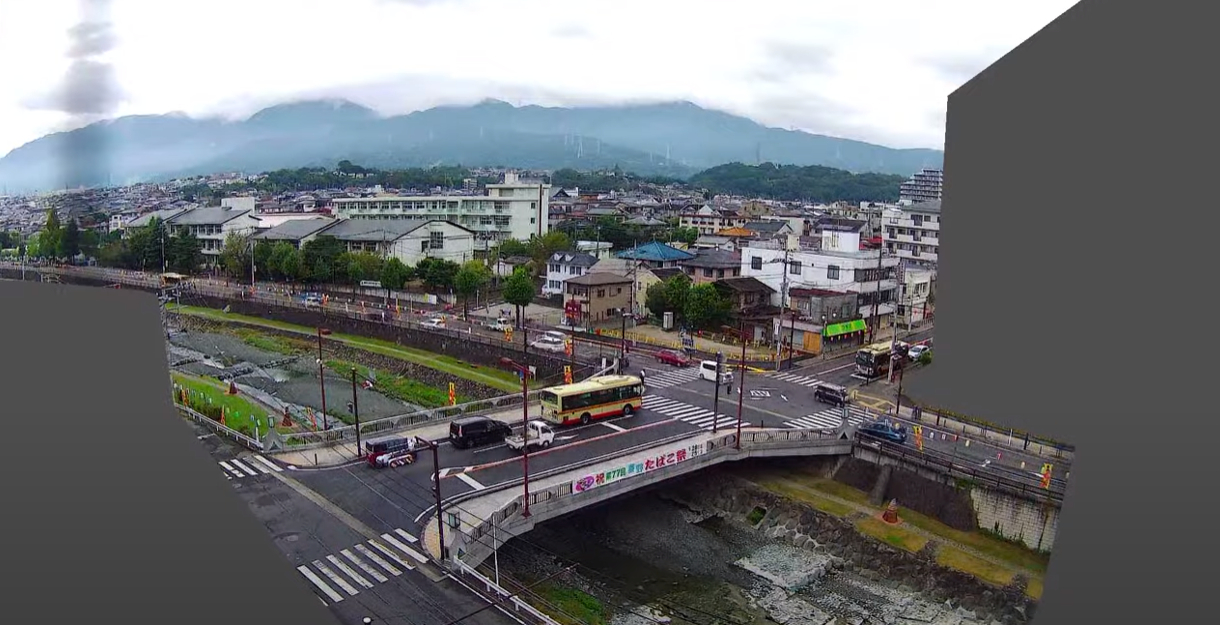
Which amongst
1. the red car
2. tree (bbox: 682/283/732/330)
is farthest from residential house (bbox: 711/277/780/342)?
the red car

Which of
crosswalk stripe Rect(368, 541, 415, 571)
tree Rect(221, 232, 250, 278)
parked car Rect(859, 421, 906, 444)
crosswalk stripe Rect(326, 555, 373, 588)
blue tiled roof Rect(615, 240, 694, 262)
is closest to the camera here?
crosswalk stripe Rect(326, 555, 373, 588)

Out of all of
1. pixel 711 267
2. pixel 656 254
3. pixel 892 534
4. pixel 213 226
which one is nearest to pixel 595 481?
pixel 892 534

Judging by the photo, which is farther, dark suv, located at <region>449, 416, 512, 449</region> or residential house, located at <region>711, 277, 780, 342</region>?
residential house, located at <region>711, 277, 780, 342</region>

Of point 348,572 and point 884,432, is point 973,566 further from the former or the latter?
point 348,572

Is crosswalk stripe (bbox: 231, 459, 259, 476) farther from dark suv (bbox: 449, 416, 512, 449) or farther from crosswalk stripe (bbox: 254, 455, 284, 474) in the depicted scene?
dark suv (bbox: 449, 416, 512, 449)

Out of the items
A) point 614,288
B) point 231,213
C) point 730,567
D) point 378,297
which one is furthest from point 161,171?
point 730,567
